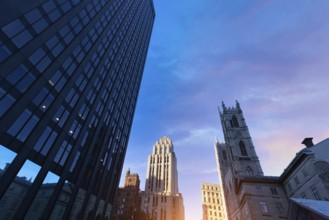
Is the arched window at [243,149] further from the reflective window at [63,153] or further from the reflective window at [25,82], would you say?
the reflective window at [25,82]

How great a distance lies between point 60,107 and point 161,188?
3869 inches

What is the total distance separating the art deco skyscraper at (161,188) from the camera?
329 ft

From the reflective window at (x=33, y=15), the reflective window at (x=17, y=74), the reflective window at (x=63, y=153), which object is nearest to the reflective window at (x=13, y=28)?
the reflective window at (x=33, y=15)

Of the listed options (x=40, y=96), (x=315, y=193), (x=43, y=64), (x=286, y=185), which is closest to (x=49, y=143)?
(x=40, y=96)

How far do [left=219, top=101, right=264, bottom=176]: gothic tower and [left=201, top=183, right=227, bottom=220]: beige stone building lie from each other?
48717 mm

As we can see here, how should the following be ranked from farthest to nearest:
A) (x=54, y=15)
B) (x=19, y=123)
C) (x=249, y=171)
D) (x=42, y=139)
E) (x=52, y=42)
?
(x=249, y=171) → (x=54, y=15) → (x=52, y=42) → (x=42, y=139) → (x=19, y=123)

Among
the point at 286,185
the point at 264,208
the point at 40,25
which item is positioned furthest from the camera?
the point at 286,185

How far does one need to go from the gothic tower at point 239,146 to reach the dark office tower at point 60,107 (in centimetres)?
3216

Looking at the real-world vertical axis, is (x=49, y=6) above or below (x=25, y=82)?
above

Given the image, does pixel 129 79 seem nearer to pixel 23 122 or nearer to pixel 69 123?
pixel 69 123

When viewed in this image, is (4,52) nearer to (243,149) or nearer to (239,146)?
(239,146)

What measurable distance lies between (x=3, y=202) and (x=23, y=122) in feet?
23.6

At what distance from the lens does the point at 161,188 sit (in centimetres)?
10762

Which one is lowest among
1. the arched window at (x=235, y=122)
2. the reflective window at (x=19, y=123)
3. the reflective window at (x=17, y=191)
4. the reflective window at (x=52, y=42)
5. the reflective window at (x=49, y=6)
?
the reflective window at (x=17, y=191)
